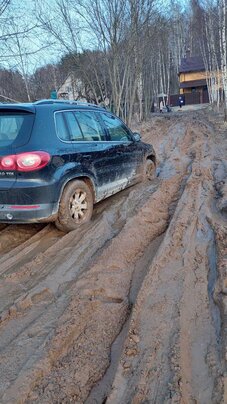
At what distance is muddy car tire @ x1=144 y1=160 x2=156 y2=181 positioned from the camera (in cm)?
749

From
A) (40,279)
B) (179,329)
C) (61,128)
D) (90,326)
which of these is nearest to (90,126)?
(61,128)

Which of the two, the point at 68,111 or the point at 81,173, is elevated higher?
the point at 68,111

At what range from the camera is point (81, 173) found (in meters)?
5.02

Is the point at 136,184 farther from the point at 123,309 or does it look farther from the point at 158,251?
the point at 123,309

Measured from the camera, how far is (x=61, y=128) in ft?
15.9

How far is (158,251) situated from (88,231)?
1175 millimetres

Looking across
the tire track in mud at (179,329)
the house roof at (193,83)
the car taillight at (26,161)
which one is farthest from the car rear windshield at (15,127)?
the house roof at (193,83)

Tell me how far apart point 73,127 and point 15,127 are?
0.91m

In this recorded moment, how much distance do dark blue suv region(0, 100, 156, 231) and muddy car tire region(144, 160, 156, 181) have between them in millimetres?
1883

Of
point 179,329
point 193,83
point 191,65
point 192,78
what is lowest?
point 179,329

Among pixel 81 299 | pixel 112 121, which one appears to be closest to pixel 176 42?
pixel 112 121

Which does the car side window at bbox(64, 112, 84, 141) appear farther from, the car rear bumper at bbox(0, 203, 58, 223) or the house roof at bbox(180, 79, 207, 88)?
the house roof at bbox(180, 79, 207, 88)

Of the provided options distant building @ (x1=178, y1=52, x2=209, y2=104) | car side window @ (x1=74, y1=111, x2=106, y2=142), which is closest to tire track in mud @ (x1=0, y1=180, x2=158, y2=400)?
car side window @ (x1=74, y1=111, x2=106, y2=142)

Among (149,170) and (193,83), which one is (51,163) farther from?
(193,83)
